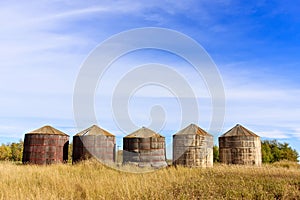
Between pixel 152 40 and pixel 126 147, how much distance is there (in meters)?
8.50

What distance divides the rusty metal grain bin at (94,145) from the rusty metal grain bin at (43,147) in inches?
51.9

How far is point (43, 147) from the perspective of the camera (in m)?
22.3

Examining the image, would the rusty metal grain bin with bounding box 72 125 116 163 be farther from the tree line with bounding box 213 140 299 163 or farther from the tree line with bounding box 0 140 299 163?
the tree line with bounding box 213 140 299 163

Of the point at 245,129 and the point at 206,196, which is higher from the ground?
the point at 245,129

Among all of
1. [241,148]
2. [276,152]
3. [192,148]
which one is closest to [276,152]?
[276,152]

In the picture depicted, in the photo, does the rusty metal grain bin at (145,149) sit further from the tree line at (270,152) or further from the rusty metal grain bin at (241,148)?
the tree line at (270,152)

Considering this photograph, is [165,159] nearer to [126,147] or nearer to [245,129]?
[126,147]

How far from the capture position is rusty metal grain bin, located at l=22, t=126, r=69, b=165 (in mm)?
22156

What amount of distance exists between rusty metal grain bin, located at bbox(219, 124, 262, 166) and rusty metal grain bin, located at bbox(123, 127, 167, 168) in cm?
576

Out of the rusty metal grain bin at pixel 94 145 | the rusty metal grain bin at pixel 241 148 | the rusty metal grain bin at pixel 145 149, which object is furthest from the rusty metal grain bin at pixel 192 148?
the rusty metal grain bin at pixel 94 145

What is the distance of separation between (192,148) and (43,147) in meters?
10.6

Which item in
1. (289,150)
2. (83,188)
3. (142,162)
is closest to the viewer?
(83,188)

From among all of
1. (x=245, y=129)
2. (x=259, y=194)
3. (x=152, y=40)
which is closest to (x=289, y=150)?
(x=245, y=129)

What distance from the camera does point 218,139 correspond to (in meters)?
25.3
